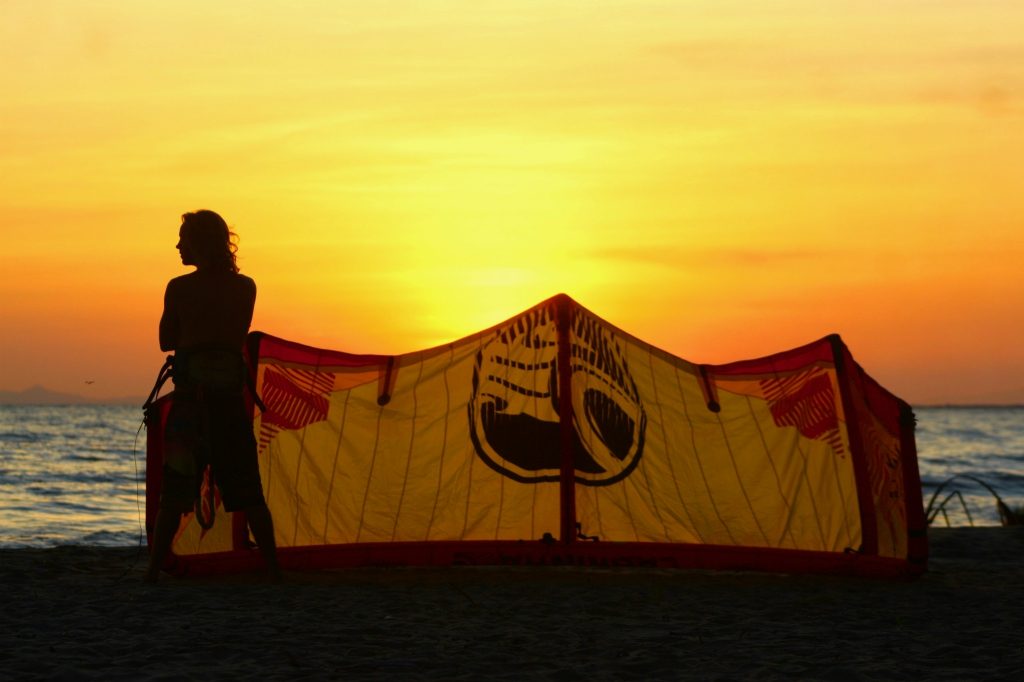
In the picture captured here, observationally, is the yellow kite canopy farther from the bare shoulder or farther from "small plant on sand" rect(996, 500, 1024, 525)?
"small plant on sand" rect(996, 500, 1024, 525)

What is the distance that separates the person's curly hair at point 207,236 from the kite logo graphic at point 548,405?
75.3 inches

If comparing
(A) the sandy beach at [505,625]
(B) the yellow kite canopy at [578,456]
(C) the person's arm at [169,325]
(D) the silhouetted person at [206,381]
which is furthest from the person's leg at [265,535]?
(C) the person's arm at [169,325]

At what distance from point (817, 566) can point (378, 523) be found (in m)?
2.92

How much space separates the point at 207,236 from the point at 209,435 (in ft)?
3.85

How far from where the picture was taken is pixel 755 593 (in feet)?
23.0

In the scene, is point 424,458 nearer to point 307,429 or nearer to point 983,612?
point 307,429

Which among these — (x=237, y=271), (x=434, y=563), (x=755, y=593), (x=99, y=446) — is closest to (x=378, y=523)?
(x=434, y=563)

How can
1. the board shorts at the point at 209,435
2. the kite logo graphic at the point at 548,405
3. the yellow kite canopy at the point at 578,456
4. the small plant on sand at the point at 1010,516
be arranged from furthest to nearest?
the small plant on sand at the point at 1010,516
the kite logo graphic at the point at 548,405
the yellow kite canopy at the point at 578,456
the board shorts at the point at 209,435

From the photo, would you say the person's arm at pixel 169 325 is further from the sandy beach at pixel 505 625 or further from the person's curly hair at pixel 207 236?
the sandy beach at pixel 505 625

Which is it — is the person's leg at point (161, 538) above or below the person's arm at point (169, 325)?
below

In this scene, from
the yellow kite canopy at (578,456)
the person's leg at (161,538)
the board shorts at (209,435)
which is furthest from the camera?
the yellow kite canopy at (578,456)

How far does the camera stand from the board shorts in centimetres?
677

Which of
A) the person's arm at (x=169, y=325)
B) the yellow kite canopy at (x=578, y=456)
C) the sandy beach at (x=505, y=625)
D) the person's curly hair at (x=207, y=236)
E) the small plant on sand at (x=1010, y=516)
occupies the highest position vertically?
the person's curly hair at (x=207, y=236)

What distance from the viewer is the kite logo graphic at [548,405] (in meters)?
7.83
